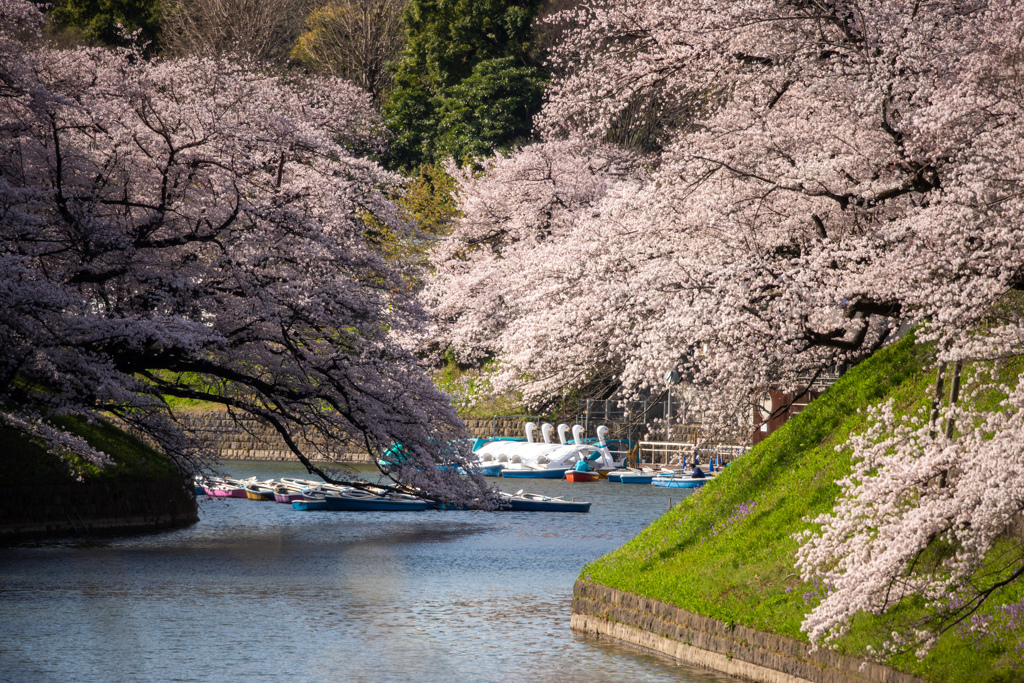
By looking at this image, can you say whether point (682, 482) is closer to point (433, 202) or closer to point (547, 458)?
point (547, 458)

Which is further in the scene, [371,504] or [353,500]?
[353,500]

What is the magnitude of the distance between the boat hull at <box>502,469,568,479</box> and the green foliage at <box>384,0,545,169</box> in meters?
15.5

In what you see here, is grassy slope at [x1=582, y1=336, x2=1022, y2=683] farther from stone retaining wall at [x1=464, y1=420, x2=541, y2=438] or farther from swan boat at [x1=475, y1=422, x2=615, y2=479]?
stone retaining wall at [x1=464, y1=420, x2=541, y2=438]

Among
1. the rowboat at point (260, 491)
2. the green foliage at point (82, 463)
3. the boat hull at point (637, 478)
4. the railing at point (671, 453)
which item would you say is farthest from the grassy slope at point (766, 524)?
the railing at point (671, 453)

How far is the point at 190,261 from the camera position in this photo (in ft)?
54.6

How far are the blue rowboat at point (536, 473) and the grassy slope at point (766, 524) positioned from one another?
2862 cm

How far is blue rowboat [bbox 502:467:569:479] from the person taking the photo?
43.0 metres

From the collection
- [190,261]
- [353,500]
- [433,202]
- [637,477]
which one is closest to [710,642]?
[190,261]

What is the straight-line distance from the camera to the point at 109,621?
14.3 metres

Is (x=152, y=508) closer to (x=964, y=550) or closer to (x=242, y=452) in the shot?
(x=964, y=550)

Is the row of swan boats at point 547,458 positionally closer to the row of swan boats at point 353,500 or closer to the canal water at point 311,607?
the row of swan boats at point 353,500

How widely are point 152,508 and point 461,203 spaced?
69.4 ft

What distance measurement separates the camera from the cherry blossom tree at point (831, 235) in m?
8.46

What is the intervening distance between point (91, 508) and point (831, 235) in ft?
52.6
